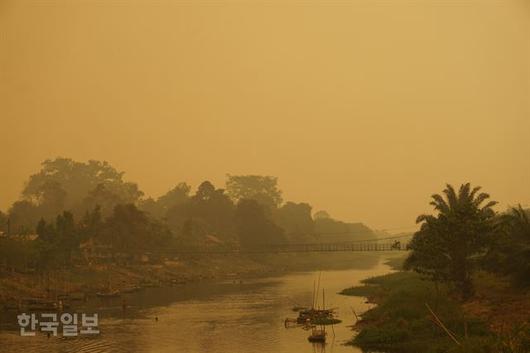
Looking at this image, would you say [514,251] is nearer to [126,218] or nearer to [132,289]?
[132,289]

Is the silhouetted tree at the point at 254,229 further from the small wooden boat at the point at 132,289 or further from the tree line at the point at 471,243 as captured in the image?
the tree line at the point at 471,243

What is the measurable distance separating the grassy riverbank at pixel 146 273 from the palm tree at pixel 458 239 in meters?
37.8

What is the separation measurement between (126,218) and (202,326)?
1797 inches

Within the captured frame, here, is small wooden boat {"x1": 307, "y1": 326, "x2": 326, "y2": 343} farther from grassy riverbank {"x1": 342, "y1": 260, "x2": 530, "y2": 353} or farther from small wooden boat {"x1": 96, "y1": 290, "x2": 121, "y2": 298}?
small wooden boat {"x1": 96, "y1": 290, "x2": 121, "y2": 298}

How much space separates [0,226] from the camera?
337ft

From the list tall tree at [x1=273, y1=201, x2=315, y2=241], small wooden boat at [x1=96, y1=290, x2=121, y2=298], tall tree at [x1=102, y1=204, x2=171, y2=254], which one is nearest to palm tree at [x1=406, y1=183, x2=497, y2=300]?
small wooden boat at [x1=96, y1=290, x2=121, y2=298]

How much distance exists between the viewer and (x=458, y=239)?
4384 centimetres

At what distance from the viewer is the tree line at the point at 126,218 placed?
7619cm

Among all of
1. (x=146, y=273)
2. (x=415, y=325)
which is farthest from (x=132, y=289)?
(x=415, y=325)

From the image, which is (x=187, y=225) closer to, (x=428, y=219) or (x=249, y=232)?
(x=249, y=232)

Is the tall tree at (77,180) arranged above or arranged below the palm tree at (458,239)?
above

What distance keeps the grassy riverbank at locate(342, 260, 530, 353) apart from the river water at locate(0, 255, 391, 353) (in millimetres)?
2194

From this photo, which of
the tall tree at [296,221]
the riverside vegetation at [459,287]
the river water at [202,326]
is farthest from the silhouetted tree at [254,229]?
the riverside vegetation at [459,287]

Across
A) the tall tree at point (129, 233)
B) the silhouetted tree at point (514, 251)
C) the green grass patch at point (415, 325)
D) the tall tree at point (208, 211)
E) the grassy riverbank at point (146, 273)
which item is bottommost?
the green grass patch at point (415, 325)
